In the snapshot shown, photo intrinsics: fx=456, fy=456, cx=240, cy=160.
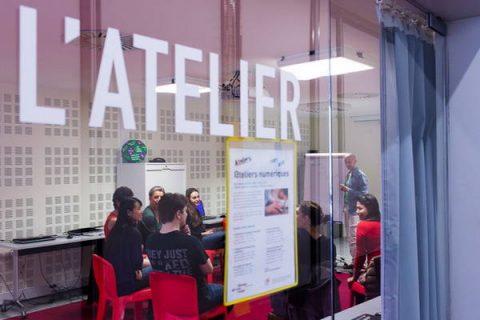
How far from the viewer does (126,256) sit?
327 centimetres

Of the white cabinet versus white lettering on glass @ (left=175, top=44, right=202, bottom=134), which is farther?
the white cabinet

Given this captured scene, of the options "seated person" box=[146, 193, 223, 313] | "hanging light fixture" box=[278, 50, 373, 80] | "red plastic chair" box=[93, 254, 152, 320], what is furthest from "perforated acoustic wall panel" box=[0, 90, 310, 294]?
"hanging light fixture" box=[278, 50, 373, 80]

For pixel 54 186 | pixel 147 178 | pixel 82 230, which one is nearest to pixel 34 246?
pixel 82 230

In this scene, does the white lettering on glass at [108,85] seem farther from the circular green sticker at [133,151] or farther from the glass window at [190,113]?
the circular green sticker at [133,151]

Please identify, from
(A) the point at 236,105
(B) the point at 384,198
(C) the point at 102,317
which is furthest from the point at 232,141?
(C) the point at 102,317

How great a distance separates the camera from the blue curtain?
72.7 inches

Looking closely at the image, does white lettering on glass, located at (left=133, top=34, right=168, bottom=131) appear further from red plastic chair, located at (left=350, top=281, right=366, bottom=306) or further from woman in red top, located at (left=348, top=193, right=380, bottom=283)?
red plastic chair, located at (left=350, top=281, right=366, bottom=306)

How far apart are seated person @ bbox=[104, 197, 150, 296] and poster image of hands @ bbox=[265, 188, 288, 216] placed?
1.73m

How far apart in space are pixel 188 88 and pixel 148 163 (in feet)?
12.3

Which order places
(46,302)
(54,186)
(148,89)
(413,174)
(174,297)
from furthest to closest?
(54,186)
(46,302)
(174,297)
(413,174)
(148,89)

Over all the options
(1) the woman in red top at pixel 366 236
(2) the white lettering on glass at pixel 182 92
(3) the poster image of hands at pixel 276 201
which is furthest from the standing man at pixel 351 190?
(2) the white lettering on glass at pixel 182 92

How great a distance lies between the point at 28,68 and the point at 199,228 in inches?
95.1

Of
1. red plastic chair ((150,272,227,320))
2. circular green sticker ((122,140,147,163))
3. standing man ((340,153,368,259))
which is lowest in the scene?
red plastic chair ((150,272,227,320))

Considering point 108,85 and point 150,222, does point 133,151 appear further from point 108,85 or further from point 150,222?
point 108,85
